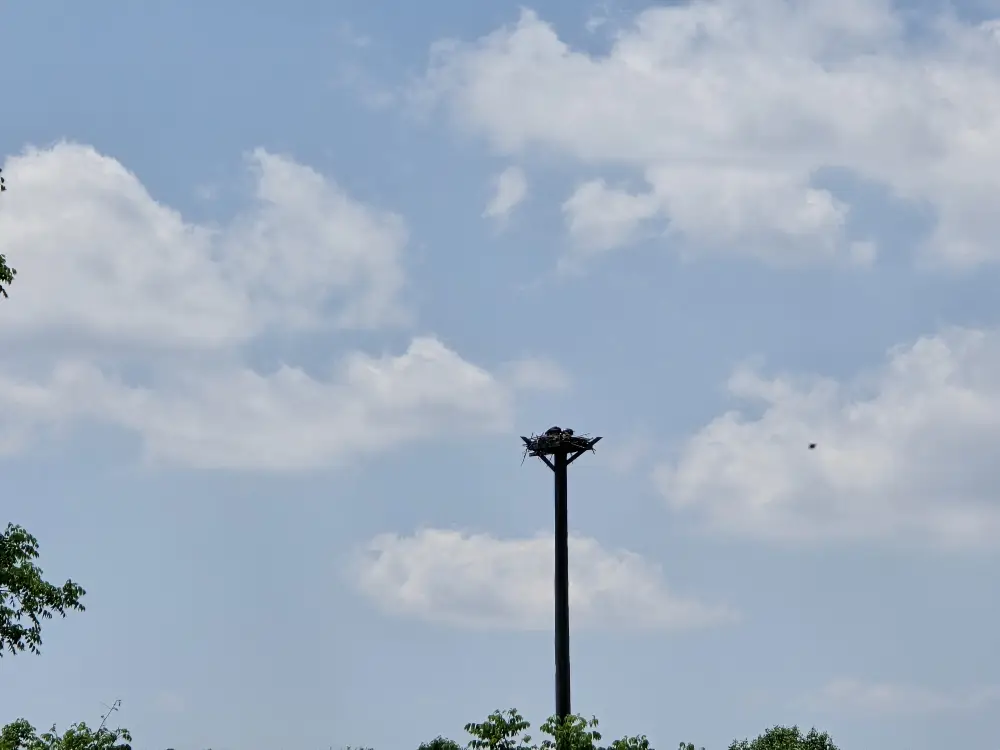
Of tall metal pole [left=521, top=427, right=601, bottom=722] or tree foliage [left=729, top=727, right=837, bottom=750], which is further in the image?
tree foliage [left=729, top=727, right=837, bottom=750]

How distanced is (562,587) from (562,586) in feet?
0.14

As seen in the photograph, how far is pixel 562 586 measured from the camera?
41.9 metres

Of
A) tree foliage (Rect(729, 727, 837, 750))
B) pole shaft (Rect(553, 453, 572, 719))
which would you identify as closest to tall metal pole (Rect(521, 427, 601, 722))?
pole shaft (Rect(553, 453, 572, 719))

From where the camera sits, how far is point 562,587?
4188 centimetres

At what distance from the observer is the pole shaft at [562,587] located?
132ft

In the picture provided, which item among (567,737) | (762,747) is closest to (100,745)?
(567,737)

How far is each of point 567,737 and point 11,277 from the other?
17.2 metres

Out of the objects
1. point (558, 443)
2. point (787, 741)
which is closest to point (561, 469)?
point (558, 443)

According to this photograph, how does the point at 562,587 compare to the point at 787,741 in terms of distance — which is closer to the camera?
the point at 562,587

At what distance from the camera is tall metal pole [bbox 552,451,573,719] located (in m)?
40.2

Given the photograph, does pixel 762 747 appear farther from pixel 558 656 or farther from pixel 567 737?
pixel 567 737

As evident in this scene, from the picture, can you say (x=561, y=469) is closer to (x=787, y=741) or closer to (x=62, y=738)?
(x=62, y=738)

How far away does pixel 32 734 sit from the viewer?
4088 cm

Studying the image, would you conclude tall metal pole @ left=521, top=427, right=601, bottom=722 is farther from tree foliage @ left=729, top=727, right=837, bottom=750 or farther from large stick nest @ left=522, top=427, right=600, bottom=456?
tree foliage @ left=729, top=727, right=837, bottom=750
